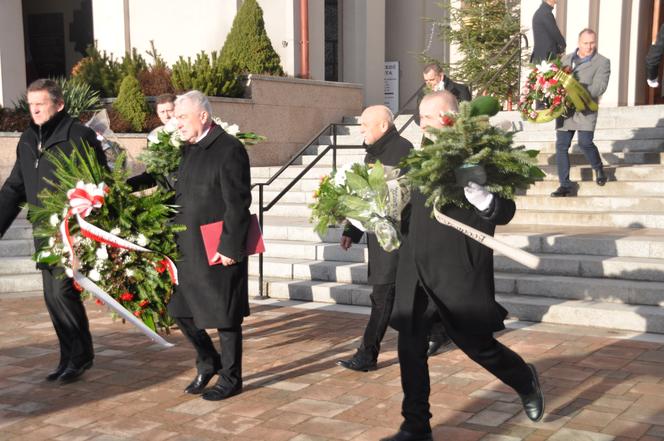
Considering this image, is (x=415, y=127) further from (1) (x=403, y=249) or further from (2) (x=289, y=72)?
(1) (x=403, y=249)

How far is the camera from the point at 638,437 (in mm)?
4285

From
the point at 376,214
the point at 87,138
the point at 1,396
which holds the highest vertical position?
the point at 87,138

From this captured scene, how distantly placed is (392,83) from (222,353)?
15100 mm

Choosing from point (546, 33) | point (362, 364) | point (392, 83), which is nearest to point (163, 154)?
point (362, 364)

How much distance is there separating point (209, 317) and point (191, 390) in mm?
607

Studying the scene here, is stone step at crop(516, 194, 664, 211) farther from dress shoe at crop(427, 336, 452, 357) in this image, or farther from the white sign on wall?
the white sign on wall

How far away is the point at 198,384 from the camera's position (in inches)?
207

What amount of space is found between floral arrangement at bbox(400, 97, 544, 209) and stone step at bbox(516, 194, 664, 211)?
5.51m

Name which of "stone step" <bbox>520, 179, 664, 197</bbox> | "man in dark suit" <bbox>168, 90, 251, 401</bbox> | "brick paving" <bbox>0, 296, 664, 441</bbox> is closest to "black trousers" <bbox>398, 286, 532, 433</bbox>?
"brick paving" <bbox>0, 296, 664, 441</bbox>

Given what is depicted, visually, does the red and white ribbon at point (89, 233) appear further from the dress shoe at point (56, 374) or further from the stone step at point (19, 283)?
the stone step at point (19, 283)

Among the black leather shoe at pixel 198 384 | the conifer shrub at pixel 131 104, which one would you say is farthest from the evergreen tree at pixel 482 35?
the black leather shoe at pixel 198 384

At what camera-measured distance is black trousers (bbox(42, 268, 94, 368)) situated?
5.46 metres

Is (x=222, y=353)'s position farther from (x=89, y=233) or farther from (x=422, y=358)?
(x=422, y=358)

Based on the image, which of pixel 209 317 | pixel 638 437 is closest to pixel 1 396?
pixel 209 317
